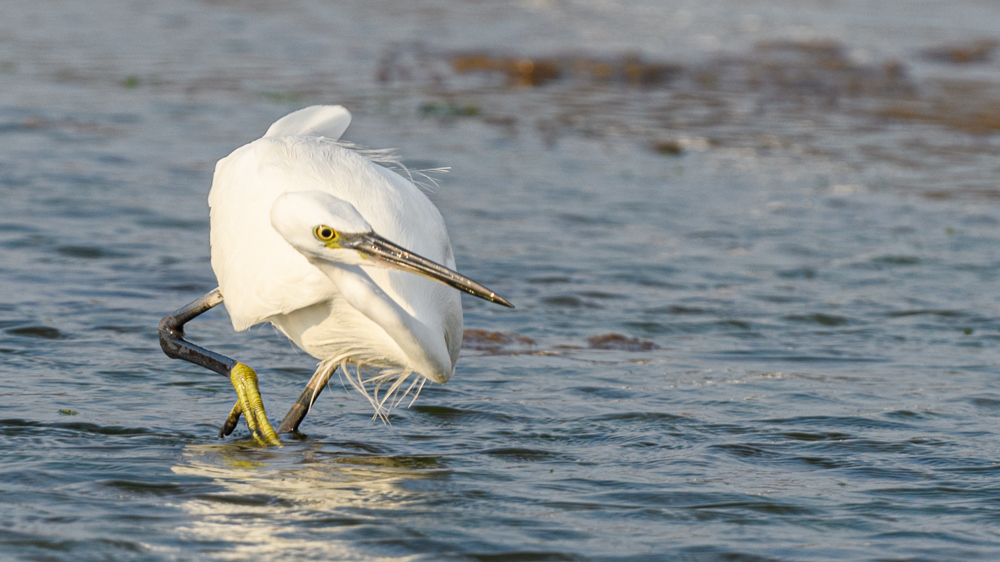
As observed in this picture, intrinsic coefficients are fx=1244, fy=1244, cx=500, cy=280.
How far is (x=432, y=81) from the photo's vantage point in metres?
15.5

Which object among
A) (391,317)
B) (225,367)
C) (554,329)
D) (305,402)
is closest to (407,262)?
(391,317)

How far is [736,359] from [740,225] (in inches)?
120

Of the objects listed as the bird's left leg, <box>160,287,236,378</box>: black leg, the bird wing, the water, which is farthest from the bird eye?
the bird wing

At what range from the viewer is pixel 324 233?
4324 mm

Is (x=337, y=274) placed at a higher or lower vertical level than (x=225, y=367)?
higher

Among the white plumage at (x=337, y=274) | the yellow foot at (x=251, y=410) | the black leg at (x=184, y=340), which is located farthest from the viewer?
the black leg at (x=184, y=340)

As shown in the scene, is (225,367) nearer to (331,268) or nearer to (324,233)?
(331,268)

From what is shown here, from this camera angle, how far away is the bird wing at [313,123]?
5848 mm

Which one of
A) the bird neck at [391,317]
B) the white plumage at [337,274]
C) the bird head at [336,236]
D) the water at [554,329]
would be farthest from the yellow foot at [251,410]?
the bird head at [336,236]

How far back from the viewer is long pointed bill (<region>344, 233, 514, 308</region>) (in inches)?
173

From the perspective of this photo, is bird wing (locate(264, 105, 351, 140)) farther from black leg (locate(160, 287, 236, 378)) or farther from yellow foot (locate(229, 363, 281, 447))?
yellow foot (locate(229, 363, 281, 447))

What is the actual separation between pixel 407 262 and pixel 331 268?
283 millimetres

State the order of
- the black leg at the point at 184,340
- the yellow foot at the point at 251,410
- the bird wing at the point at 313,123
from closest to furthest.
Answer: the yellow foot at the point at 251,410, the black leg at the point at 184,340, the bird wing at the point at 313,123

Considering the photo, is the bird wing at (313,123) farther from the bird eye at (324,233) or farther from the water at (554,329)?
the bird eye at (324,233)
